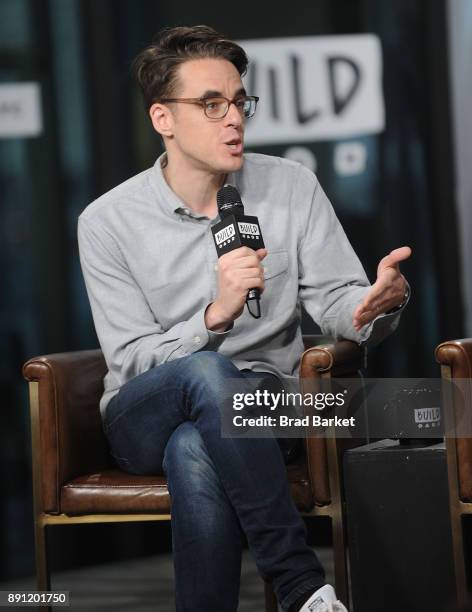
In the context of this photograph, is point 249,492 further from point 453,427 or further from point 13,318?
point 13,318

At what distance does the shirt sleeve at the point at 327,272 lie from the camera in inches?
107

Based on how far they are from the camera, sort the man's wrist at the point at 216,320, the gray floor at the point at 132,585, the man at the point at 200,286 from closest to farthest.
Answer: the man at the point at 200,286 < the man's wrist at the point at 216,320 < the gray floor at the point at 132,585

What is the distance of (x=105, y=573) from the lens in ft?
13.2

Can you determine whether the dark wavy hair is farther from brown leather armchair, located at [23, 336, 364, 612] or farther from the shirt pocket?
brown leather armchair, located at [23, 336, 364, 612]

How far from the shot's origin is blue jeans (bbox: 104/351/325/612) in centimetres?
231

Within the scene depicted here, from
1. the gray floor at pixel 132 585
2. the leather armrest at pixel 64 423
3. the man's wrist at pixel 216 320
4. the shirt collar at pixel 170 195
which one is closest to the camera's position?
the man's wrist at pixel 216 320

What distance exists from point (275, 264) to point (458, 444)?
25.1 inches

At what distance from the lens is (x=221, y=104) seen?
2.77m

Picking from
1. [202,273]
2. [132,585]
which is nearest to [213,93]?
[202,273]

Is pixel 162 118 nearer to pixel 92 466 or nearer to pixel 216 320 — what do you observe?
pixel 216 320

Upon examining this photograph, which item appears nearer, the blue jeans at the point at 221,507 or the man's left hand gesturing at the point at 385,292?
the blue jeans at the point at 221,507

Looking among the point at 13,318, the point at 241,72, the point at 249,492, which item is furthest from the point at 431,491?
the point at 13,318

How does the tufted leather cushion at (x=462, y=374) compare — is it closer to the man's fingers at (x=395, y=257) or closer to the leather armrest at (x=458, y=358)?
the leather armrest at (x=458, y=358)

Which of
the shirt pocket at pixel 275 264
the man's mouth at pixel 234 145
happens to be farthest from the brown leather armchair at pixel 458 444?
the man's mouth at pixel 234 145
